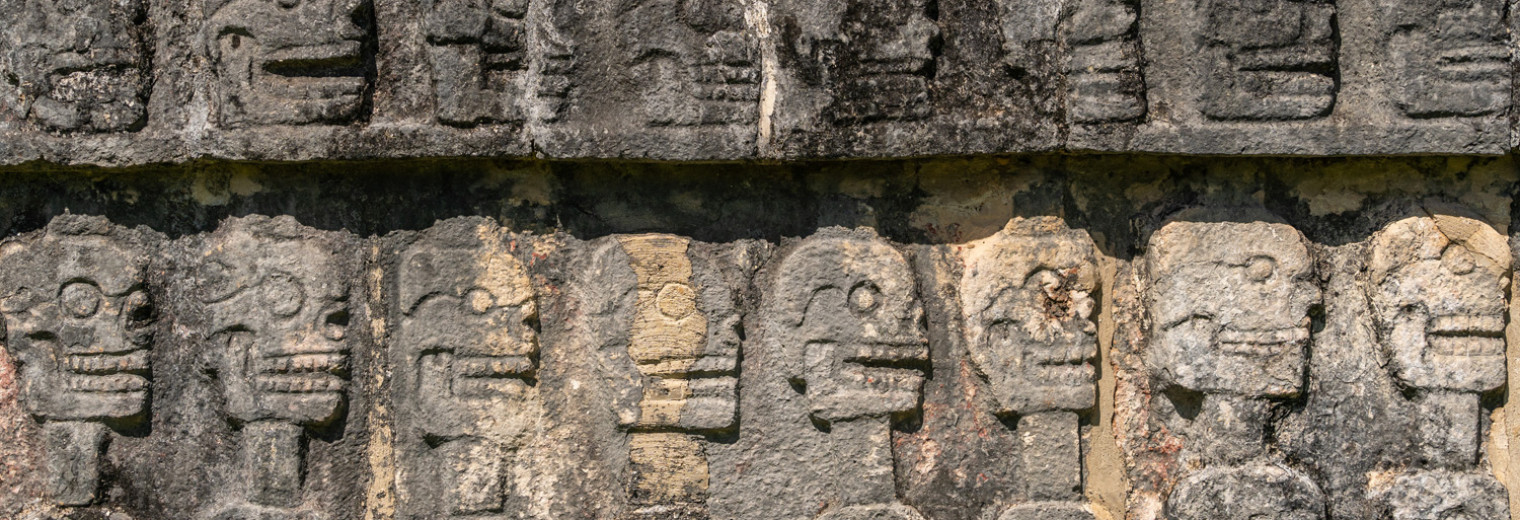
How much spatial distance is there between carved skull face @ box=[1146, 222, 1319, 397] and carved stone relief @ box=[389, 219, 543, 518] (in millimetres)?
1643

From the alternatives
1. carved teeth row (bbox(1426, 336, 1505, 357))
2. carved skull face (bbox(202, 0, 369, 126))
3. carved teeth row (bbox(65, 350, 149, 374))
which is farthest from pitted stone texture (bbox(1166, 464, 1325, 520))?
carved teeth row (bbox(65, 350, 149, 374))

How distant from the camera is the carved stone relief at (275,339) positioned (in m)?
3.30

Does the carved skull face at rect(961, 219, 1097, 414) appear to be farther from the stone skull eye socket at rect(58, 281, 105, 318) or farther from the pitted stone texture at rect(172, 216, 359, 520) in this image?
the stone skull eye socket at rect(58, 281, 105, 318)

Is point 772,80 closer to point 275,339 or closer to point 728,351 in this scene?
point 728,351

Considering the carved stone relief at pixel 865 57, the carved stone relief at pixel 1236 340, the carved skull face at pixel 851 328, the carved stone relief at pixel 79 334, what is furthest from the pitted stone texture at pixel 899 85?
the carved stone relief at pixel 79 334

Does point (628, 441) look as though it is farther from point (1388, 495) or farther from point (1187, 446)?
point (1388, 495)

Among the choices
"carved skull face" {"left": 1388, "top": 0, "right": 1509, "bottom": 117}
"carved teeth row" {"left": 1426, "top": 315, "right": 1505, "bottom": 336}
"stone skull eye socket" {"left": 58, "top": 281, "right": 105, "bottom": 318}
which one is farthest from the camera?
"stone skull eye socket" {"left": 58, "top": 281, "right": 105, "bottom": 318}

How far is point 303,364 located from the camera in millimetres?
3303

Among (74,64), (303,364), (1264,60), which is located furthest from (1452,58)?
(74,64)

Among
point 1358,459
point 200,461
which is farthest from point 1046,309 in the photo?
point 200,461

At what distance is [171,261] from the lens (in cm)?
340

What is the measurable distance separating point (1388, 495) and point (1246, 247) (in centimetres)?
73

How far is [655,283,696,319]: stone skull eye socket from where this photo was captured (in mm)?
3309

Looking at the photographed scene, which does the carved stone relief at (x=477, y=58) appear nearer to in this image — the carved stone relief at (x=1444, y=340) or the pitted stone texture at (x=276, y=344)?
the pitted stone texture at (x=276, y=344)
